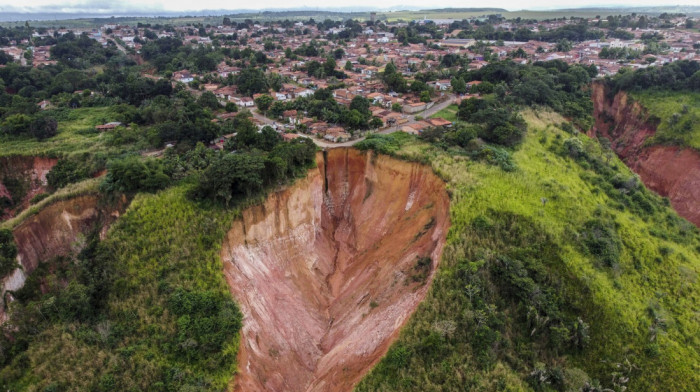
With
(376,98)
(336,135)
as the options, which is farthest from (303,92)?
(336,135)

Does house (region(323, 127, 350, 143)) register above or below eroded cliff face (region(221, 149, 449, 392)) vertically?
above

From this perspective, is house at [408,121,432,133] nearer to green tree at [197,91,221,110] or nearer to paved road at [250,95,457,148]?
paved road at [250,95,457,148]

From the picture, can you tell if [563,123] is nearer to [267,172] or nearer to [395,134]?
[395,134]

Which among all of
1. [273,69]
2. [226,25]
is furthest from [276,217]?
[226,25]

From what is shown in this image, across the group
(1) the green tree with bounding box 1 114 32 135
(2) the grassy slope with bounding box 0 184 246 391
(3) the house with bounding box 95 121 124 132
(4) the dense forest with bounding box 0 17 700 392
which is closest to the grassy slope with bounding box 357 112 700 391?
(4) the dense forest with bounding box 0 17 700 392

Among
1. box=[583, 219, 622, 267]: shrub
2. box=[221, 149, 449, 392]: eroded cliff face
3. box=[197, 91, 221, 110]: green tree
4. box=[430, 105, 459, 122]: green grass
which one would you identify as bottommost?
box=[221, 149, 449, 392]: eroded cliff face

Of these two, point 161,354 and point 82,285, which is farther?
point 82,285

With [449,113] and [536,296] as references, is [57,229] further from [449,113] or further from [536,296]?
[449,113]
